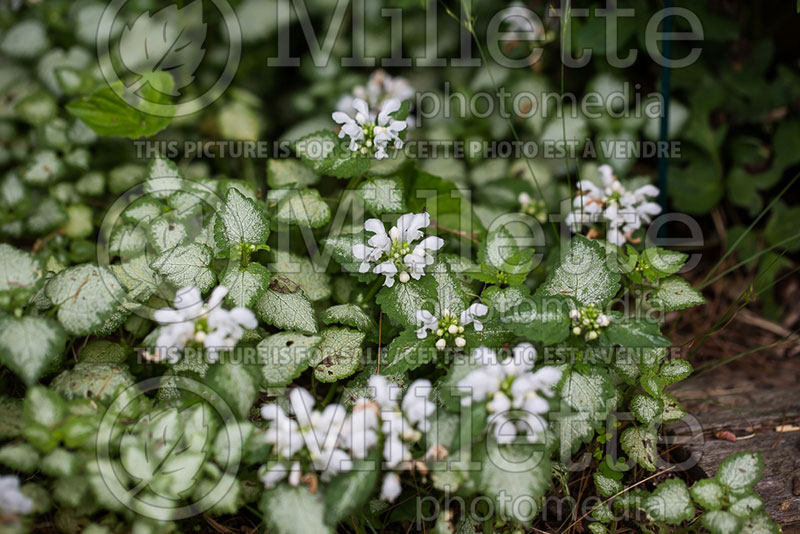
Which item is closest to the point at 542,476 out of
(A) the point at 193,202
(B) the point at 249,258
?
(B) the point at 249,258

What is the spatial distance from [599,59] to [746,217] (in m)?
1.01

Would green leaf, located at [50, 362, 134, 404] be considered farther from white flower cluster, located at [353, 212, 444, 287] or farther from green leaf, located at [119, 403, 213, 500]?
white flower cluster, located at [353, 212, 444, 287]

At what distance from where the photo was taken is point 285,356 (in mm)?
1604

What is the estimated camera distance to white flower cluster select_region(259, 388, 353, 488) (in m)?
1.41

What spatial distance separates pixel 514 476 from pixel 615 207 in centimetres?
107

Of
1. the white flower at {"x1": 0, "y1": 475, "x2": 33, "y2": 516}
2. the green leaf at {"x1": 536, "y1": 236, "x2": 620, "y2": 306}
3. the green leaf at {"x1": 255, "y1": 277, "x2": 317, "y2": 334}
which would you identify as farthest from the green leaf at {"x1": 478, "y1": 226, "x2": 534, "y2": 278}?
the white flower at {"x1": 0, "y1": 475, "x2": 33, "y2": 516}

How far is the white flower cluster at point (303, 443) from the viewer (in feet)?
4.62

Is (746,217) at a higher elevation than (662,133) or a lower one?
lower

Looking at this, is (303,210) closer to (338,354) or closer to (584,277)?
(338,354)

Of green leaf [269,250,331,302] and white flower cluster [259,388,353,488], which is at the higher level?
green leaf [269,250,331,302]

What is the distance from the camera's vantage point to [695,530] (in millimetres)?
1633

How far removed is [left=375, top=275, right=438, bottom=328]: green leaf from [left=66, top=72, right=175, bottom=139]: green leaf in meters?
1.13

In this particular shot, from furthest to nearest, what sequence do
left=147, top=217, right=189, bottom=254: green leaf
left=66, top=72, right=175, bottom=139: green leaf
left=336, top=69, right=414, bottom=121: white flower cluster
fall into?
left=336, top=69, right=414, bottom=121: white flower cluster < left=66, top=72, right=175, bottom=139: green leaf < left=147, top=217, right=189, bottom=254: green leaf

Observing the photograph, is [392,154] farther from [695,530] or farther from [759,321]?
[759,321]
